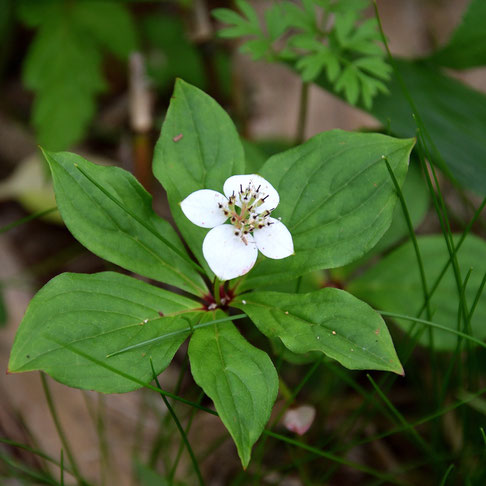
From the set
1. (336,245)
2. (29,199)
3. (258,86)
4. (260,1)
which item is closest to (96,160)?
(29,199)

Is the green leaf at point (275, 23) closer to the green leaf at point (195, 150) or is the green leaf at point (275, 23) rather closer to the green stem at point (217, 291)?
the green leaf at point (195, 150)

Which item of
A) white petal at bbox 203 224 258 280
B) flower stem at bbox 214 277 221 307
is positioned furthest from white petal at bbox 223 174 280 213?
flower stem at bbox 214 277 221 307

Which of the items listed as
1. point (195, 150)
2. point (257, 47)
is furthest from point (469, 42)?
point (195, 150)

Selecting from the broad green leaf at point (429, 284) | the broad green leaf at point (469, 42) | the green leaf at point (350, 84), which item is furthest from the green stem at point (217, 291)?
the broad green leaf at point (469, 42)

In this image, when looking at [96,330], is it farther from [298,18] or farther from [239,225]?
[298,18]

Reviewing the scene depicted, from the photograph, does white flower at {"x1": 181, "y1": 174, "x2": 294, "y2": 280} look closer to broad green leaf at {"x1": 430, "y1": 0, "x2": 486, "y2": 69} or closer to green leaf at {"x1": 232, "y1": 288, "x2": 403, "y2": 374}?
green leaf at {"x1": 232, "y1": 288, "x2": 403, "y2": 374}
